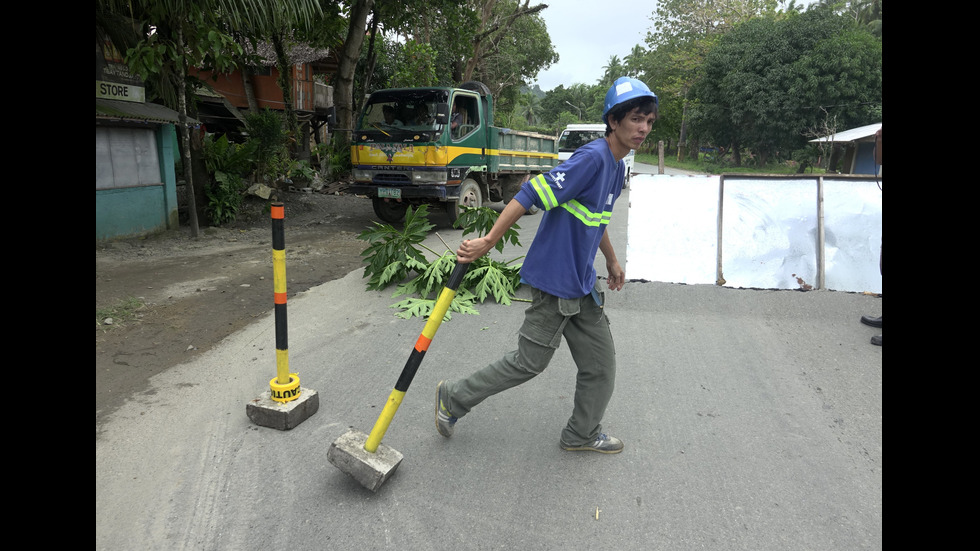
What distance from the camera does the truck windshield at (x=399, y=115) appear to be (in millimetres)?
10219

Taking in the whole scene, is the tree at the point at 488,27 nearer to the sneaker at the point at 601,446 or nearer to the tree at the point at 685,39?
the tree at the point at 685,39

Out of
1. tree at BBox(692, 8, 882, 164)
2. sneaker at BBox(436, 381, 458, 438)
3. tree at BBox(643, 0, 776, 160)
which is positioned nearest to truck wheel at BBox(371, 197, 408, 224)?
sneaker at BBox(436, 381, 458, 438)

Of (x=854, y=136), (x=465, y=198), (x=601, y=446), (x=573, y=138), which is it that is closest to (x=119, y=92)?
(x=465, y=198)

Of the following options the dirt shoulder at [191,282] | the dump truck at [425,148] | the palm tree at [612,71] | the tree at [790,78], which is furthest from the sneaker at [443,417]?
the palm tree at [612,71]

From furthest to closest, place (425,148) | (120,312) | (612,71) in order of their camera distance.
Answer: (612,71)
(425,148)
(120,312)

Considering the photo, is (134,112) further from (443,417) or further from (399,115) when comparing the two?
(443,417)

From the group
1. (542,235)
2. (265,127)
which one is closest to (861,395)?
(542,235)

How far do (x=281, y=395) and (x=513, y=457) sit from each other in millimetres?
1357

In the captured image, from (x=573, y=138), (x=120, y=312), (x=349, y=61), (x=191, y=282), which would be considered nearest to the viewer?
(x=120, y=312)

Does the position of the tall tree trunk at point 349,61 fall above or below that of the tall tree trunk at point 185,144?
above

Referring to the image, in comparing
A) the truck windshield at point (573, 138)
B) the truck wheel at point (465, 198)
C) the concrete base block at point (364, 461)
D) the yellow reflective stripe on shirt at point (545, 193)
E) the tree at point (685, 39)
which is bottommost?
the concrete base block at point (364, 461)

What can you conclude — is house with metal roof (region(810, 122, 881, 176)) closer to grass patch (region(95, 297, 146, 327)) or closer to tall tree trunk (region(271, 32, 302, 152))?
tall tree trunk (region(271, 32, 302, 152))

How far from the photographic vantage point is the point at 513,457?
307 centimetres

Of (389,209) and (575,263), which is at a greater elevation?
(389,209)
